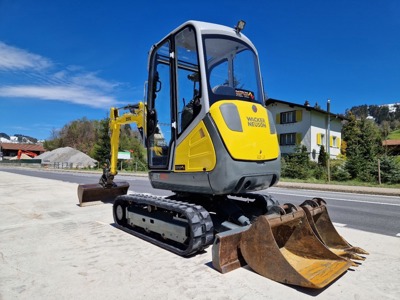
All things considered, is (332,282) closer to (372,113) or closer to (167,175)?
(167,175)

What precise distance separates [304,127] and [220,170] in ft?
108

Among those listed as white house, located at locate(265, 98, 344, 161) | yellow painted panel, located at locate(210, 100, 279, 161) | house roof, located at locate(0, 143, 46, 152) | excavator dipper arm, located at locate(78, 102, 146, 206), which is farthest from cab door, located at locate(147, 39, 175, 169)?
house roof, located at locate(0, 143, 46, 152)

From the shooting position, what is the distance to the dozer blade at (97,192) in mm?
8195

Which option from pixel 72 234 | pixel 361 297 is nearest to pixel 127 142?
pixel 72 234

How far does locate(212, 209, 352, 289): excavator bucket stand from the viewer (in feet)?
10.5

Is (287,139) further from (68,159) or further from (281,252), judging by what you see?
(68,159)

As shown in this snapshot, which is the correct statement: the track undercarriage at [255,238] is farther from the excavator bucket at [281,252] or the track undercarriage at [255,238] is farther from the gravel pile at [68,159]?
→ the gravel pile at [68,159]

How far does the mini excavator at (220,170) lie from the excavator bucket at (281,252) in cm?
1

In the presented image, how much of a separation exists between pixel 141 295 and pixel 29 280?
1.32m

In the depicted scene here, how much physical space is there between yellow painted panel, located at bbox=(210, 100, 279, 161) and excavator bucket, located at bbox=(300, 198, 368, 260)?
924 mm

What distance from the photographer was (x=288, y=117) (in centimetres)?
3681

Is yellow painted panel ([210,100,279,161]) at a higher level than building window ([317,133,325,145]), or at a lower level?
lower

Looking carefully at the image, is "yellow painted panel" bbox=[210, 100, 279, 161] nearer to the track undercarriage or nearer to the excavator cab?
the excavator cab

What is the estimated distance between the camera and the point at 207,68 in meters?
4.44
